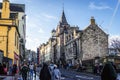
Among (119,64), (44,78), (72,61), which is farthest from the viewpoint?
(72,61)

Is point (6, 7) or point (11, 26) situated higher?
point (6, 7)

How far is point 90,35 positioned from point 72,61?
14.5 metres

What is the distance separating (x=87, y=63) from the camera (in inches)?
2840

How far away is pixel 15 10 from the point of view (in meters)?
75.8

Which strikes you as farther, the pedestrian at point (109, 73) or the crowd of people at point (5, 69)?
the crowd of people at point (5, 69)

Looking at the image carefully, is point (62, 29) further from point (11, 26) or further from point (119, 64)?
point (11, 26)

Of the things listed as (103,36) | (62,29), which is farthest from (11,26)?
(62,29)

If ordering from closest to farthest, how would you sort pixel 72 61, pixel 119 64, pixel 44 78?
pixel 44 78, pixel 119 64, pixel 72 61

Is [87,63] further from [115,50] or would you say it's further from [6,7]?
Answer: [115,50]

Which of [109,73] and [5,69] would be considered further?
[5,69]

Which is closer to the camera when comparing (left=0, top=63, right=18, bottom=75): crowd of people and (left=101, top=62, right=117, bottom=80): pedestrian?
(left=101, top=62, right=117, bottom=80): pedestrian

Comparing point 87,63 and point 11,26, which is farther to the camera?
point 87,63

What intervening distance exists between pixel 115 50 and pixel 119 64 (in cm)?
6328

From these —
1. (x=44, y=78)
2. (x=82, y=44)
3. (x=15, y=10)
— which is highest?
(x=15, y=10)
